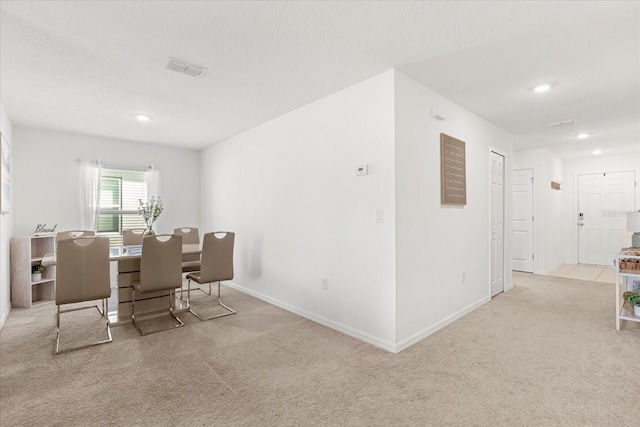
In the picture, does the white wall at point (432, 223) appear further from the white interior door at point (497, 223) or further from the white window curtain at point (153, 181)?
the white window curtain at point (153, 181)

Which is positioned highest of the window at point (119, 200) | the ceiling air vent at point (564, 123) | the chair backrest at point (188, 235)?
the ceiling air vent at point (564, 123)

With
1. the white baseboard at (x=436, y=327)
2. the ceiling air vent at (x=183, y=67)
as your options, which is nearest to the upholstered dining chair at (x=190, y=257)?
the ceiling air vent at (x=183, y=67)

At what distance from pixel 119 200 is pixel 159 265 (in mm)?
2990

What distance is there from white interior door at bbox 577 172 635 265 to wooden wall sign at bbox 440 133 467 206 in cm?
550

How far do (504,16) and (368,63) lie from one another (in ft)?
3.32

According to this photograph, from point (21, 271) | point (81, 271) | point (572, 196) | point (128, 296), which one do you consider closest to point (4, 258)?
point (21, 271)

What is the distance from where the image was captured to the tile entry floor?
587cm

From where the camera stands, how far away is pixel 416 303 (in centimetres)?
305

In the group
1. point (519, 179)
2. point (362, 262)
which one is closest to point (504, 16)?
point (362, 262)

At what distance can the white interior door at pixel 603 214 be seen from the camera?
22.4ft

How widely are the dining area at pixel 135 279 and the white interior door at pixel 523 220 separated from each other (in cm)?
568

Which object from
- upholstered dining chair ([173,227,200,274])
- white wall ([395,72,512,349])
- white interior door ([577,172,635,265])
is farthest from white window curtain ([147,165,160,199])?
white interior door ([577,172,635,265])

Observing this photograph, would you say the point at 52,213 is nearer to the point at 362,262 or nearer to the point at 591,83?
the point at 362,262

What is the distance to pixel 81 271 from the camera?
298 centimetres
